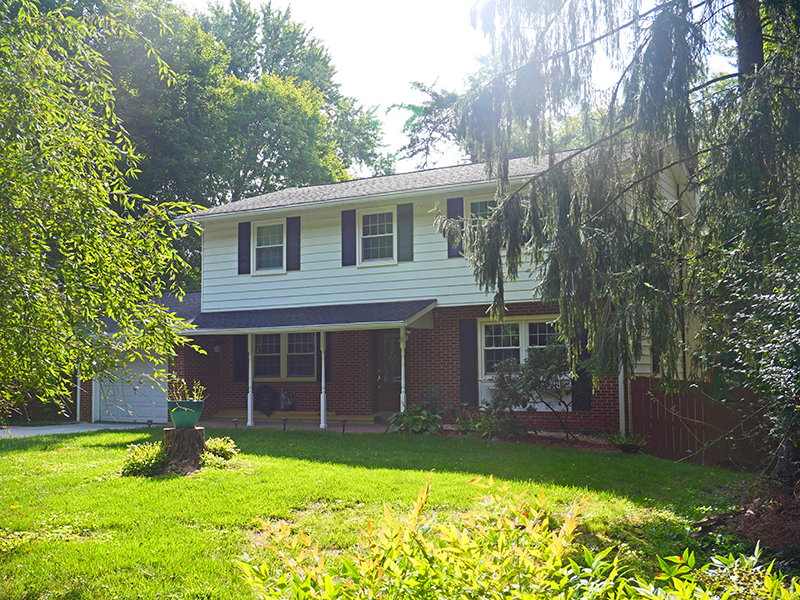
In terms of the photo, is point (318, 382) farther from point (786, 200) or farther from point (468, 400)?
point (786, 200)

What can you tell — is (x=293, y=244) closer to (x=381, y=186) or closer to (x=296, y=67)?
(x=381, y=186)

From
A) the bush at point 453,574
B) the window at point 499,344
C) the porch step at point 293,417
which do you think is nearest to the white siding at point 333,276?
the window at point 499,344

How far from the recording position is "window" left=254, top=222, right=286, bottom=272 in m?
17.3

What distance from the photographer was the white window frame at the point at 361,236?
51.8ft

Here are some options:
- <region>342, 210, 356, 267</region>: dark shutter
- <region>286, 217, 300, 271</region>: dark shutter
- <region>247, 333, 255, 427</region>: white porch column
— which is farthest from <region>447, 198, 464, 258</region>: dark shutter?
<region>247, 333, 255, 427</region>: white porch column

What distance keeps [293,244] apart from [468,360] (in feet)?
17.9

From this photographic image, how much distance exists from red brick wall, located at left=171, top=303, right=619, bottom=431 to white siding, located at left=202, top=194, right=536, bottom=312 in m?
0.63

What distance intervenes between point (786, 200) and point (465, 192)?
345 inches

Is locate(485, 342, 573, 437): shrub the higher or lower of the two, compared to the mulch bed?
→ higher

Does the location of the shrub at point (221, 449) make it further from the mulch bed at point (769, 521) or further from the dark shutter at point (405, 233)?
the mulch bed at point (769, 521)

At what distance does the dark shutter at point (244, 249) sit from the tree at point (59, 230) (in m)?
11.4

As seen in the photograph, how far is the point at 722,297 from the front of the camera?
21.0 feet

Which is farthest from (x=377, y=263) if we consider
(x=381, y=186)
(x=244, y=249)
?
(x=244, y=249)

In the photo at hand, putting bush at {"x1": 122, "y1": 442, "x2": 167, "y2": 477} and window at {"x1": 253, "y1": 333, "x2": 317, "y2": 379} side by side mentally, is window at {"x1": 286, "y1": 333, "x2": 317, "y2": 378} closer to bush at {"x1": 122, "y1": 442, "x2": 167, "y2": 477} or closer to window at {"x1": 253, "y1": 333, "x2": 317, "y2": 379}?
window at {"x1": 253, "y1": 333, "x2": 317, "y2": 379}
